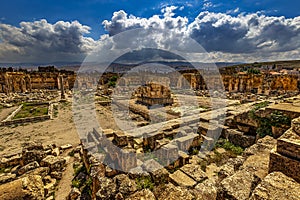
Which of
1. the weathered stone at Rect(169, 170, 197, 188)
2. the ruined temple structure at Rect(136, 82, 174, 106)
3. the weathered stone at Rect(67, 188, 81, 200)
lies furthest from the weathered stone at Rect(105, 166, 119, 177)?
the ruined temple structure at Rect(136, 82, 174, 106)

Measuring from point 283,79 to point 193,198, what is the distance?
38676 millimetres

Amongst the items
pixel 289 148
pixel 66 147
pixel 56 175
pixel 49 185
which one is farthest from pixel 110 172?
pixel 66 147

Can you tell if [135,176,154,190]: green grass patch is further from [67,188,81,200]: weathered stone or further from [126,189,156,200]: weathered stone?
[67,188,81,200]: weathered stone

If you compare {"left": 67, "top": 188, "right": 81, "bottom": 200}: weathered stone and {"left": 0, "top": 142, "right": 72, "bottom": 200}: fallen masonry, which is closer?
{"left": 0, "top": 142, "right": 72, "bottom": 200}: fallen masonry

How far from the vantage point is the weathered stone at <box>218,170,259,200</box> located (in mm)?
2719

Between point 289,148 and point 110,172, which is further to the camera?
point 110,172

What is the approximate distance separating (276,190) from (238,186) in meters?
0.78

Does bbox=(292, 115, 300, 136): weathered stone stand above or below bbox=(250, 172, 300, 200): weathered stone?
above

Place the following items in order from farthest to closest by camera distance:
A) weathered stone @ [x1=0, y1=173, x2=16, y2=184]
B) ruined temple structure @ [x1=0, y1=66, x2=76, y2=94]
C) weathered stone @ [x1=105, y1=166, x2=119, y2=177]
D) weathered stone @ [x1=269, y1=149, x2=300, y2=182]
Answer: ruined temple structure @ [x1=0, y1=66, x2=76, y2=94], weathered stone @ [x1=0, y1=173, x2=16, y2=184], weathered stone @ [x1=105, y1=166, x2=119, y2=177], weathered stone @ [x1=269, y1=149, x2=300, y2=182]

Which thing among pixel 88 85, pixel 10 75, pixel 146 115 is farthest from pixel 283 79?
pixel 10 75

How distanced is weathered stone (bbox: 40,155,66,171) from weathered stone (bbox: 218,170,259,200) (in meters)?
6.31

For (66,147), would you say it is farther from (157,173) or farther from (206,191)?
(206,191)

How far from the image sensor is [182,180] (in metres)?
4.07

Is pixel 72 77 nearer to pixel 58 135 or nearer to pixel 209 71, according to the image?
pixel 209 71
